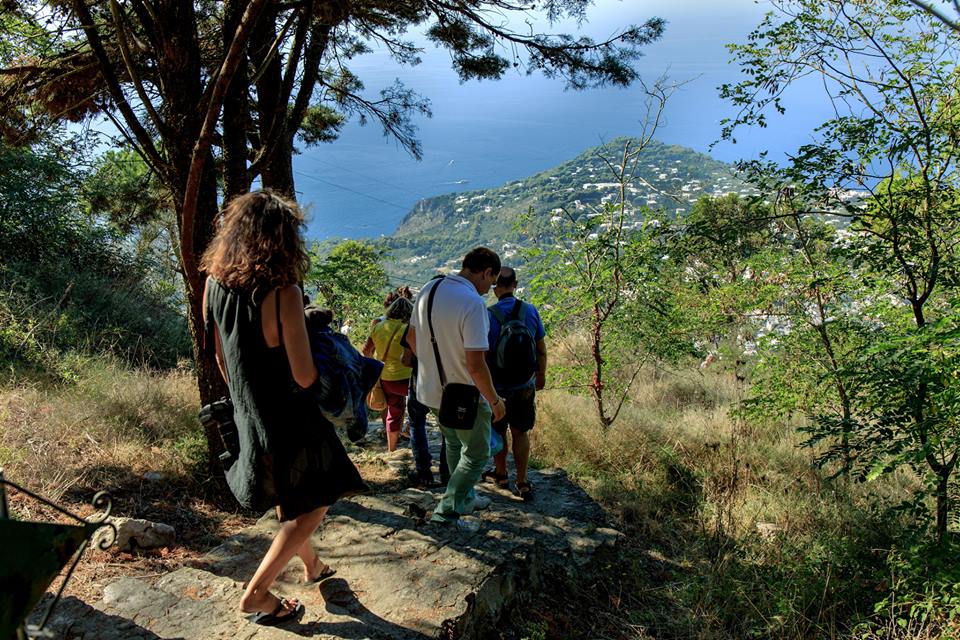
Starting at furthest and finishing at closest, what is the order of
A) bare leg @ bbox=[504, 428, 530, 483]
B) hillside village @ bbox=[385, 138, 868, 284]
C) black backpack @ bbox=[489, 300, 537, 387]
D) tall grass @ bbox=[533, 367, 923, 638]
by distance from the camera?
hillside village @ bbox=[385, 138, 868, 284], bare leg @ bbox=[504, 428, 530, 483], black backpack @ bbox=[489, 300, 537, 387], tall grass @ bbox=[533, 367, 923, 638]

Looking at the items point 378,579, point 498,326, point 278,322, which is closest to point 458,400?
point 498,326

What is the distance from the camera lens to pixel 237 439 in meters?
2.58

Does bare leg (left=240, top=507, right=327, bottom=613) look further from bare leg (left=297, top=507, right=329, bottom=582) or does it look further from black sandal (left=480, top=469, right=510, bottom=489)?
black sandal (left=480, top=469, right=510, bottom=489)

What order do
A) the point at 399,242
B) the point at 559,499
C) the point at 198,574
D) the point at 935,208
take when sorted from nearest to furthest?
the point at 198,574, the point at 935,208, the point at 559,499, the point at 399,242

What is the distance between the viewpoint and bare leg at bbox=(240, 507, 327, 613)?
8.23 feet

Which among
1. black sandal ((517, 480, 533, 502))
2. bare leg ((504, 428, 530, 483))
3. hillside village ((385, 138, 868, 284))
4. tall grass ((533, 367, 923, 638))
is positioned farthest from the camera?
hillside village ((385, 138, 868, 284))

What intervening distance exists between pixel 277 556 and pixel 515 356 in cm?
200

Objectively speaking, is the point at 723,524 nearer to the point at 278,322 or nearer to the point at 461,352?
the point at 461,352

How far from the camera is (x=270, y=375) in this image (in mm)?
2373

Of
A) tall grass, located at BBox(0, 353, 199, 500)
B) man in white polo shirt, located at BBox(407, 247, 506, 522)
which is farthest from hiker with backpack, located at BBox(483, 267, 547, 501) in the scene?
tall grass, located at BBox(0, 353, 199, 500)

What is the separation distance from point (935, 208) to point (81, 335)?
906 cm

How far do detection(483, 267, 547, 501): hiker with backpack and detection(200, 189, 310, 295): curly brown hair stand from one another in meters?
1.89

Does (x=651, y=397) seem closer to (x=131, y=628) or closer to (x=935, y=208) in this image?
(x=935, y=208)

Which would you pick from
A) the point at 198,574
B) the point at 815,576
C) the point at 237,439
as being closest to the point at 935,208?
the point at 815,576
